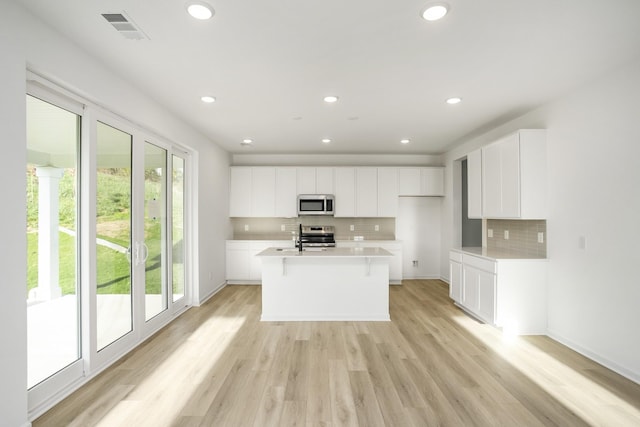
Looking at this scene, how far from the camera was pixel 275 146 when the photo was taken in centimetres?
619

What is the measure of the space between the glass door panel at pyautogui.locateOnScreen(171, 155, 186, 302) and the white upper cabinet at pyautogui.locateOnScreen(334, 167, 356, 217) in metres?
2.94

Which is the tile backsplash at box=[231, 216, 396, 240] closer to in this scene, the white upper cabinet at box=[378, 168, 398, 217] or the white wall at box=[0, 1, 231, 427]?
the white upper cabinet at box=[378, 168, 398, 217]

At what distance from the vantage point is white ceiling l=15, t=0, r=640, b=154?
2.09 m

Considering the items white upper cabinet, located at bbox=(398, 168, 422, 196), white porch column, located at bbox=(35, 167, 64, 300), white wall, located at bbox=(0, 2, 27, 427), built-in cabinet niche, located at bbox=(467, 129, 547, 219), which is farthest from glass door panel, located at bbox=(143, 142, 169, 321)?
white upper cabinet, located at bbox=(398, 168, 422, 196)

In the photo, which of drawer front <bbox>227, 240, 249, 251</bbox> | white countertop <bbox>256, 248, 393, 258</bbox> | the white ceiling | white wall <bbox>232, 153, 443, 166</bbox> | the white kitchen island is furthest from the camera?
white wall <bbox>232, 153, 443, 166</bbox>

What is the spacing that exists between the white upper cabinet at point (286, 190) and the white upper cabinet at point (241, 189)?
1.90 feet

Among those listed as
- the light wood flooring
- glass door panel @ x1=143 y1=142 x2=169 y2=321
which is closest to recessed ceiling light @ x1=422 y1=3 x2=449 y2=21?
the light wood flooring

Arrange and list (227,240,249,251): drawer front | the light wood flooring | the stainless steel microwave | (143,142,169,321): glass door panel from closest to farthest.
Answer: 1. the light wood flooring
2. (143,142,169,321): glass door panel
3. (227,240,249,251): drawer front
4. the stainless steel microwave

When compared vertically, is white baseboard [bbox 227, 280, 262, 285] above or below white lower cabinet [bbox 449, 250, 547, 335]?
below

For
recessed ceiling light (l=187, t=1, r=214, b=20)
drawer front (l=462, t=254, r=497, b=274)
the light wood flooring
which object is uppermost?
recessed ceiling light (l=187, t=1, r=214, b=20)

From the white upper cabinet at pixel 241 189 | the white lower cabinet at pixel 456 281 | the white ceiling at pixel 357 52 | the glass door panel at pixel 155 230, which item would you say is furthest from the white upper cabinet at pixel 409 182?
the glass door panel at pixel 155 230

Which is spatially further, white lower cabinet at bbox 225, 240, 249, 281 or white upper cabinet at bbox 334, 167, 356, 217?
white upper cabinet at bbox 334, 167, 356, 217

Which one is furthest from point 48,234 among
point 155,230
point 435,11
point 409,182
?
point 409,182

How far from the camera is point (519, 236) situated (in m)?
4.40
